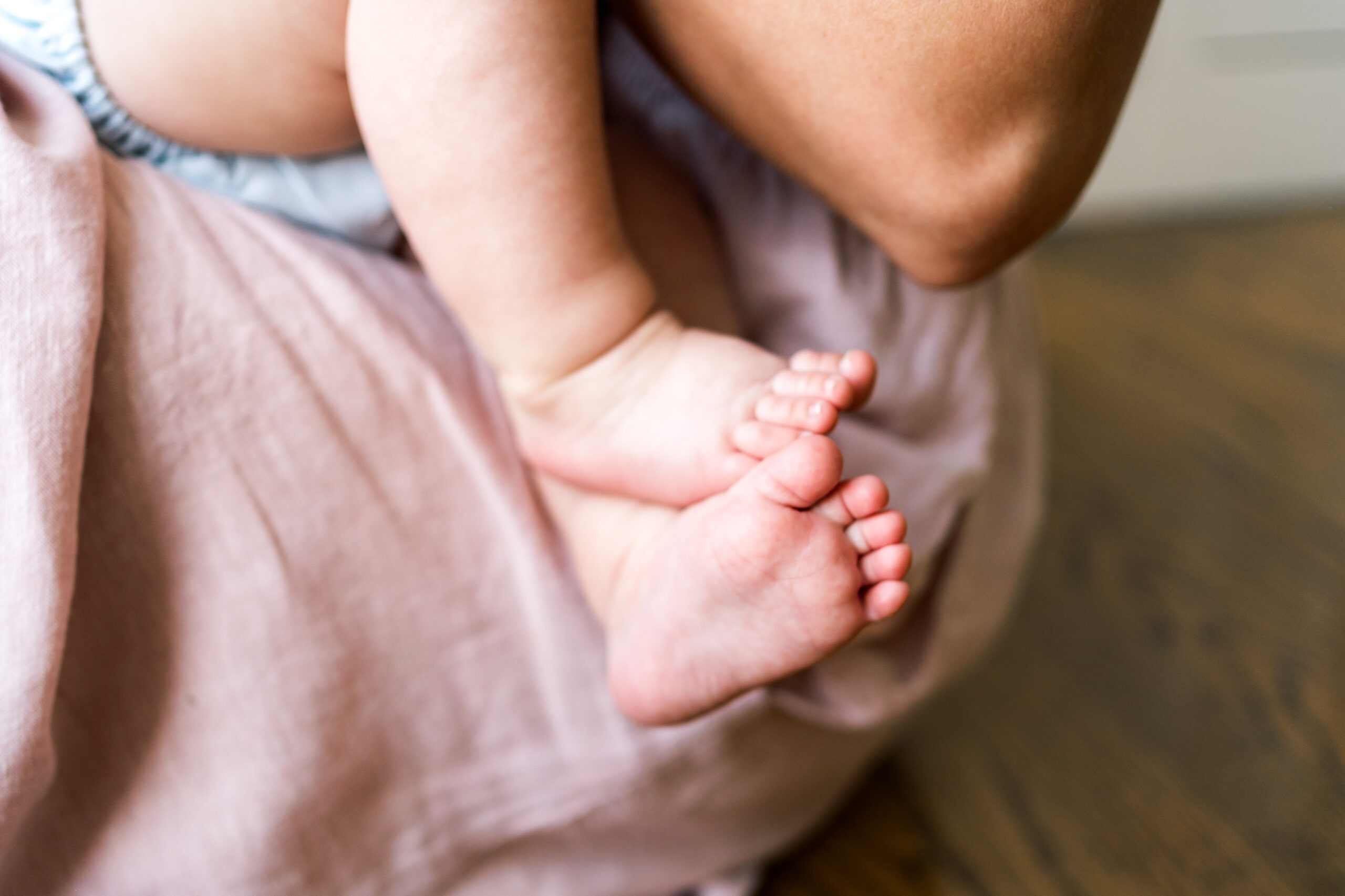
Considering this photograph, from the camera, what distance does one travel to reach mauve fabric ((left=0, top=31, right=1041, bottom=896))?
378mm

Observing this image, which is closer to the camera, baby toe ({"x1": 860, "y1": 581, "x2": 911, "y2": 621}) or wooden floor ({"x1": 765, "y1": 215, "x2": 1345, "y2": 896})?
baby toe ({"x1": 860, "y1": 581, "x2": 911, "y2": 621})

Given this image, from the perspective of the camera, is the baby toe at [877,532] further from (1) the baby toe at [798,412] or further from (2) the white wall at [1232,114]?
(2) the white wall at [1232,114]

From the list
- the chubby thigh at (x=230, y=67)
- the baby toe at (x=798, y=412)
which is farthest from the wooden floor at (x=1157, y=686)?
the chubby thigh at (x=230, y=67)

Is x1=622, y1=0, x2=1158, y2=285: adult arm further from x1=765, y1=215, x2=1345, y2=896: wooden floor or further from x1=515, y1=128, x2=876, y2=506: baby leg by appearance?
x1=765, y1=215, x2=1345, y2=896: wooden floor

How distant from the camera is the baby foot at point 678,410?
0.38 meters

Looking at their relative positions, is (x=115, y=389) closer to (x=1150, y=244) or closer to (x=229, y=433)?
(x=229, y=433)

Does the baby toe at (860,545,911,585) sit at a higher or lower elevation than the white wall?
higher

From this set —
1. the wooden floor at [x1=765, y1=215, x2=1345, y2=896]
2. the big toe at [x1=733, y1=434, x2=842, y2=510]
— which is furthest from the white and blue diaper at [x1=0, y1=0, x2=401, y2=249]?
the wooden floor at [x1=765, y1=215, x2=1345, y2=896]

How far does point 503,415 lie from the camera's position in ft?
1.67

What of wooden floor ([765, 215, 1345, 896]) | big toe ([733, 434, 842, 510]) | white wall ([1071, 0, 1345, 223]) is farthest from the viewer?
white wall ([1071, 0, 1345, 223])

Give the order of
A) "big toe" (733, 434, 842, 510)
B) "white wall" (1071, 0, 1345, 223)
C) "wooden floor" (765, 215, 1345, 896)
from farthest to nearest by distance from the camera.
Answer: "white wall" (1071, 0, 1345, 223), "wooden floor" (765, 215, 1345, 896), "big toe" (733, 434, 842, 510)

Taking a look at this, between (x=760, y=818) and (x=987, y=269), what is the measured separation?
35 cm

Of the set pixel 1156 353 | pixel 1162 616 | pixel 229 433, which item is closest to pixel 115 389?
pixel 229 433

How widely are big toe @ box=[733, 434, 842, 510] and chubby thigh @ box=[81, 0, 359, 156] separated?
25 centimetres
